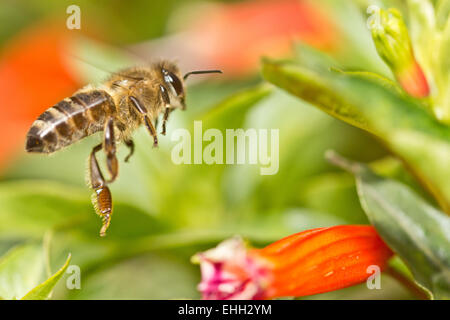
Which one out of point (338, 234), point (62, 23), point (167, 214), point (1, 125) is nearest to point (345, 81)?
point (338, 234)

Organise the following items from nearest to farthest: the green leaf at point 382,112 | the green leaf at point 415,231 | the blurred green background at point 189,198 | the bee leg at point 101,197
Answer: the green leaf at point 382,112
the green leaf at point 415,231
the bee leg at point 101,197
the blurred green background at point 189,198

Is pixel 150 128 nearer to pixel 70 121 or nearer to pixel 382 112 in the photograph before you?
pixel 70 121

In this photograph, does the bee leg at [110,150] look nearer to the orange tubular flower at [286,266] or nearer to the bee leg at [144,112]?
the bee leg at [144,112]

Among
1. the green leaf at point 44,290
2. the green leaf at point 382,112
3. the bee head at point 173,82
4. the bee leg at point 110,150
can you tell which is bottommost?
the green leaf at point 44,290

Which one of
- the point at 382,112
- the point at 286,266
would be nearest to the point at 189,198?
the point at 286,266

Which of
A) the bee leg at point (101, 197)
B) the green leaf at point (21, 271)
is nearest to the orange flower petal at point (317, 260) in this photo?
the bee leg at point (101, 197)

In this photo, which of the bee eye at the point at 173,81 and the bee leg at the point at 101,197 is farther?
the bee eye at the point at 173,81
